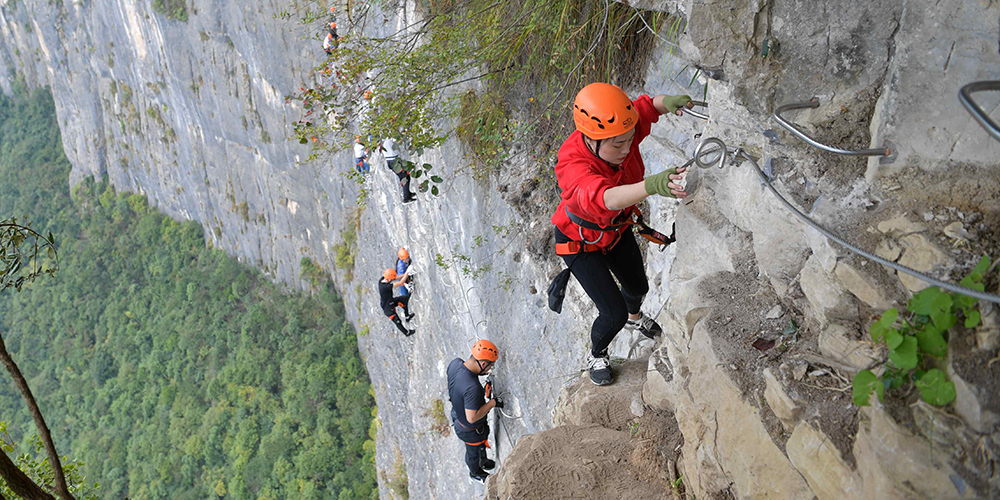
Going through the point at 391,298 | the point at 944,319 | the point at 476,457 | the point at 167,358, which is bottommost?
the point at 167,358

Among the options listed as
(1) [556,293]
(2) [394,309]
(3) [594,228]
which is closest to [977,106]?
(3) [594,228]

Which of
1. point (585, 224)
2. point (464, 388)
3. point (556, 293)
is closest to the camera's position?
point (585, 224)

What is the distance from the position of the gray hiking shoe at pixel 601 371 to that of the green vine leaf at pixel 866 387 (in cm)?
221

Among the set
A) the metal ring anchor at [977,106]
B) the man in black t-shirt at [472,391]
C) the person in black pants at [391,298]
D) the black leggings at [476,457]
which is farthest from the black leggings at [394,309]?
the metal ring anchor at [977,106]

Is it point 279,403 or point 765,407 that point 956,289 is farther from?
point 279,403

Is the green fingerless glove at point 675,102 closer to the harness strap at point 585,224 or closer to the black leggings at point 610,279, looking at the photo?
the harness strap at point 585,224

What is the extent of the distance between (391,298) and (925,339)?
1004 centimetres

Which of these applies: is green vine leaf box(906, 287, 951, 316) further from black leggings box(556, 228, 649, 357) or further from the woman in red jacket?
black leggings box(556, 228, 649, 357)

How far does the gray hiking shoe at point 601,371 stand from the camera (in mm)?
3812

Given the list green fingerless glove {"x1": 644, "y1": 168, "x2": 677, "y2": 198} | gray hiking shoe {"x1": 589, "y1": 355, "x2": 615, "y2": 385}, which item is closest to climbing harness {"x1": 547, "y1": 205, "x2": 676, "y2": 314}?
gray hiking shoe {"x1": 589, "y1": 355, "x2": 615, "y2": 385}

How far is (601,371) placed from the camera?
3826mm

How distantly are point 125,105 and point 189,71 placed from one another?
1055cm

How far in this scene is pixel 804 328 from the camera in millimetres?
2264

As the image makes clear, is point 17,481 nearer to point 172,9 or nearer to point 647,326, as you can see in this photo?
point 647,326
